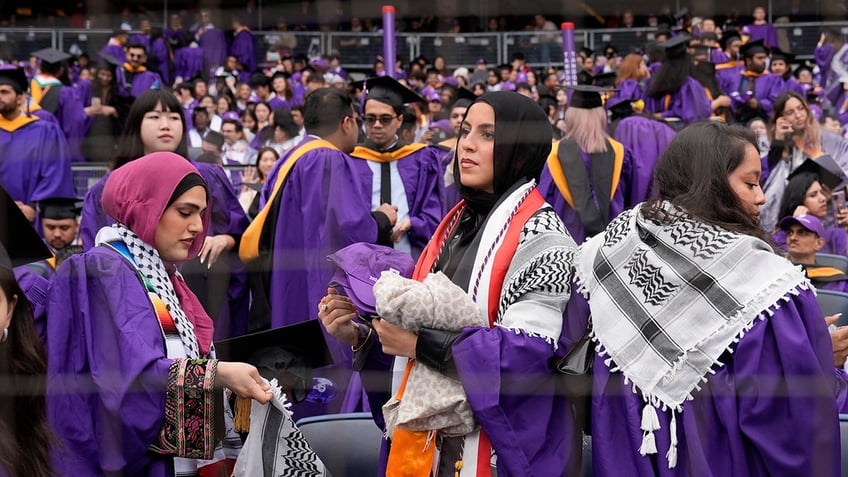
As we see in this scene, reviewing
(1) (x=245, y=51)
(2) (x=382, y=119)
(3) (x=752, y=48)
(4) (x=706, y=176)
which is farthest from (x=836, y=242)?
(1) (x=245, y=51)

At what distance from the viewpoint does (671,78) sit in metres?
6.95

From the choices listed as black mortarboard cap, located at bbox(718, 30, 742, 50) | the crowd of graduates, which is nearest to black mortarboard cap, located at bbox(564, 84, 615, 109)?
the crowd of graduates

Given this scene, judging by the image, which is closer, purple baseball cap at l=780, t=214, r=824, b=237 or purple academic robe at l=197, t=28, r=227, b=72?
purple baseball cap at l=780, t=214, r=824, b=237

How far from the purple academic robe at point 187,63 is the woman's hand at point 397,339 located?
35.3 ft

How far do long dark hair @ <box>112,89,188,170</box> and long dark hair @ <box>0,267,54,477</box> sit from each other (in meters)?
1.66

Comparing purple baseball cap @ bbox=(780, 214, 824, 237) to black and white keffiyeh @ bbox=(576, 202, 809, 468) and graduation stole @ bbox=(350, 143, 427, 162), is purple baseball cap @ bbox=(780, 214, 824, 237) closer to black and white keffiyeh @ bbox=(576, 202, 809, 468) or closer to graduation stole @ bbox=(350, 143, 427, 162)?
graduation stole @ bbox=(350, 143, 427, 162)

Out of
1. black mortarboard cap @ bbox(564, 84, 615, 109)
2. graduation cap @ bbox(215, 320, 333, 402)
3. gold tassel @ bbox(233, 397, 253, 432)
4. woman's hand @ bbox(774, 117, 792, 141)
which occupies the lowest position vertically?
gold tassel @ bbox(233, 397, 253, 432)

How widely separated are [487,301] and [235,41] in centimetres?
1130

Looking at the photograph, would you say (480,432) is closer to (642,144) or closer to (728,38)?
(642,144)

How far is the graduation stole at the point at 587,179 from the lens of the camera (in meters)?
4.93

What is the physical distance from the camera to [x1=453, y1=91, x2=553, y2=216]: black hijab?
257 cm

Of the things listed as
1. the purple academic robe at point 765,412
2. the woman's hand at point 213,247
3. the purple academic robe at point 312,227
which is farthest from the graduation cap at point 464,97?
the purple academic robe at point 765,412

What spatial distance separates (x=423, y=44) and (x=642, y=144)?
8504 millimetres

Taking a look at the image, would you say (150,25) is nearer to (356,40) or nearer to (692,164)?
(356,40)
